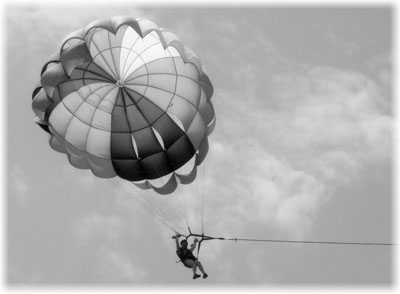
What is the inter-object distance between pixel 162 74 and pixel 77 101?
227 centimetres

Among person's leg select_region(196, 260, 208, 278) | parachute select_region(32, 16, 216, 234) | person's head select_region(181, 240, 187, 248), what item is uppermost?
parachute select_region(32, 16, 216, 234)

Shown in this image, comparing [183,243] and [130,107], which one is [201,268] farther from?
[130,107]

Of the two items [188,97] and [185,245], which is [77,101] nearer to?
[188,97]

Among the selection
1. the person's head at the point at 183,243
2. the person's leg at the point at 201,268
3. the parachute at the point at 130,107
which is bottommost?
the person's leg at the point at 201,268

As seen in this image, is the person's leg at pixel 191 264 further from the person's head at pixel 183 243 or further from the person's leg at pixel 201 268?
the person's head at pixel 183 243

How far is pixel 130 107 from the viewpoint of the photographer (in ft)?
53.9

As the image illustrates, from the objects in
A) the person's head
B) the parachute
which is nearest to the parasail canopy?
the parachute

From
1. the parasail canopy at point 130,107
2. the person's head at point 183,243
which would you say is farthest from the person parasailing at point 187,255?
the parasail canopy at point 130,107

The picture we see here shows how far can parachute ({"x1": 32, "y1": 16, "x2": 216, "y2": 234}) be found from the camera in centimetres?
1623

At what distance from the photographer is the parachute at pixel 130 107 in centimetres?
1623

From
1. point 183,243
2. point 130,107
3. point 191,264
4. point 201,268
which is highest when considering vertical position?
point 130,107

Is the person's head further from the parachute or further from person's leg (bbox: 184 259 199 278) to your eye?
the parachute

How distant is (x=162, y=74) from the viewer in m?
16.4

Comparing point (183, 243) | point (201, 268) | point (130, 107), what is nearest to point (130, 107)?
point (130, 107)
